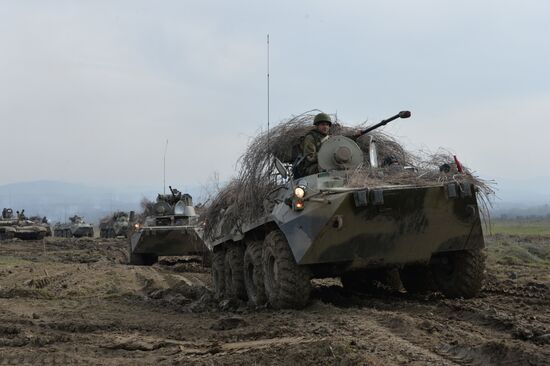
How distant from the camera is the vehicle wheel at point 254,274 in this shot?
9016mm

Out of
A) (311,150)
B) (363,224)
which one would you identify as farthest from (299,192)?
(311,150)

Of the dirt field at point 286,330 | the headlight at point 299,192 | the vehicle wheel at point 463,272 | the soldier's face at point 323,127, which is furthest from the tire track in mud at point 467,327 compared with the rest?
the soldier's face at point 323,127

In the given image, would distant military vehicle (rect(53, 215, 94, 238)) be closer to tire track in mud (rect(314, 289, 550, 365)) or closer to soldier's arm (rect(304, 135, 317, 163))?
soldier's arm (rect(304, 135, 317, 163))

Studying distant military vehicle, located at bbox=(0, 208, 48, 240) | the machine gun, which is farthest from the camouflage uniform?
distant military vehicle, located at bbox=(0, 208, 48, 240)

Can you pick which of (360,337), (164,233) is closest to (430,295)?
(360,337)

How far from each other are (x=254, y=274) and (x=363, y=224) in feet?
7.25

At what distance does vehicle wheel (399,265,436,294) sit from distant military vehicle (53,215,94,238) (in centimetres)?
4000

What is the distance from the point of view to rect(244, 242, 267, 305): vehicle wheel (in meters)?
9.02

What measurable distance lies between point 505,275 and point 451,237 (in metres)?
5.38

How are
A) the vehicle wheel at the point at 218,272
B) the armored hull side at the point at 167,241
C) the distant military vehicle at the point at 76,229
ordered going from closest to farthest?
the vehicle wheel at the point at 218,272, the armored hull side at the point at 167,241, the distant military vehicle at the point at 76,229

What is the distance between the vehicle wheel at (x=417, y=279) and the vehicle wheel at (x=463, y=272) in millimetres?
425

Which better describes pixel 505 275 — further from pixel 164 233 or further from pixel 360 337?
pixel 164 233

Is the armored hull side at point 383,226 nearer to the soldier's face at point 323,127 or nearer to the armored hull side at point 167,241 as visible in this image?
the soldier's face at point 323,127

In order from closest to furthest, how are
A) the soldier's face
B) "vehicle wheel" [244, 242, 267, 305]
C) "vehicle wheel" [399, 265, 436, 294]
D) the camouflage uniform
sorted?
1. the camouflage uniform
2. "vehicle wheel" [244, 242, 267, 305]
3. "vehicle wheel" [399, 265, 436, 294]
4. the soldier's face
